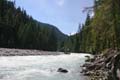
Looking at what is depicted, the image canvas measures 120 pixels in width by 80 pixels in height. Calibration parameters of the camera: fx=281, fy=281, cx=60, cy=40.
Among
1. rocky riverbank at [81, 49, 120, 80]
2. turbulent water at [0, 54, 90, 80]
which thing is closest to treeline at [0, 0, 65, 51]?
turbulent water at [0, 54, 90, 80]

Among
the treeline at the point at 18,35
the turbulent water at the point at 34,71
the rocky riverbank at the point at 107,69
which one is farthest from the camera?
the treeline at the point at 18,35

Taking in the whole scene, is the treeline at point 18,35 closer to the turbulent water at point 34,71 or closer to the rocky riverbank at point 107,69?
the turbulent water at point 34,71

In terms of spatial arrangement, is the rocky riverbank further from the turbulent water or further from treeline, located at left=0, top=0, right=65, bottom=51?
treeline, located at left=0, top=0, right=65, bottom=51

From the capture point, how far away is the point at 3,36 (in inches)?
4109

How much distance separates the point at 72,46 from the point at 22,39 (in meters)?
38.2

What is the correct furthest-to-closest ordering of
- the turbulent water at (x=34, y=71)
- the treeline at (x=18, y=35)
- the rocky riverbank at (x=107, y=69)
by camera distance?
1. the treeline at (x=18, y=35)
2. the turbulent water at (x=34, y=71)
3. the rocky riverbank at (x=107, y=69)

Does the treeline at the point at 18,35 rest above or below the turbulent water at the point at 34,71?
above

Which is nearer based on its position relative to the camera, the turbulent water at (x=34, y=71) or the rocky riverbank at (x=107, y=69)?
the rocky riverbank at (x=107, y=69)

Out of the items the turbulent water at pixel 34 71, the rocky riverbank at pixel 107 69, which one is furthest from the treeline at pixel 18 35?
the rocky riverbank at pixel 107 69

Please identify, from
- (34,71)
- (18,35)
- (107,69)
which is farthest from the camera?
(18,35)

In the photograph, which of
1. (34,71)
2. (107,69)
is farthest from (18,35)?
(107,69)

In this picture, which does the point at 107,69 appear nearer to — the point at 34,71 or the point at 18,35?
the point at 34,71

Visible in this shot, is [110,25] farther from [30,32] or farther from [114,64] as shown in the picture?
[30,32]

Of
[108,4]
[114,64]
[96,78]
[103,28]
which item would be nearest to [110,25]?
[103,28]
